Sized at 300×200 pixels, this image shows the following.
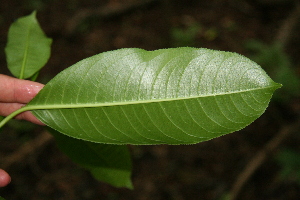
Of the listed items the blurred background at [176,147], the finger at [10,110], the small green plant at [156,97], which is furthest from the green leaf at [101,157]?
the blurred background at [176,147]

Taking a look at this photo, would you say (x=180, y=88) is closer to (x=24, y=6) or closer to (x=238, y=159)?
(x=238, y=159)

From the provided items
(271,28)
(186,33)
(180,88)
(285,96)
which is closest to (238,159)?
(285,96)

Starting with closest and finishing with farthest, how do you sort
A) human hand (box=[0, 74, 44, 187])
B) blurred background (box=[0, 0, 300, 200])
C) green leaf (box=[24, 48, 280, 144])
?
green leaf (box=[24, 48, 280, 144]) < human hand (box=[0, 74, 44, 187]) < blurred background (box=[0, 0, 300, 200])

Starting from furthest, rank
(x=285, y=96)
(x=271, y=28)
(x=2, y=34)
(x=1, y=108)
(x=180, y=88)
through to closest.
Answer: (x=271, y=28) → (x=2, y=34) → (x=285, y=96) → (x=1, y=108) → (x=180, y=88)

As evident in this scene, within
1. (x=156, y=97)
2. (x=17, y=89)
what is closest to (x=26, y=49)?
(x=17, y=89)

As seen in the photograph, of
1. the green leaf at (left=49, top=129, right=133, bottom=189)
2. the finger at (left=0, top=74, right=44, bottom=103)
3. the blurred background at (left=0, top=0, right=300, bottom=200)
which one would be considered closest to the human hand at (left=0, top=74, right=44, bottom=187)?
the finger at (left=0, top=74, right=44, bottom=103)

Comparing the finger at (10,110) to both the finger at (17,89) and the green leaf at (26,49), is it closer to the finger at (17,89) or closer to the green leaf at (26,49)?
the finger at (17,89)

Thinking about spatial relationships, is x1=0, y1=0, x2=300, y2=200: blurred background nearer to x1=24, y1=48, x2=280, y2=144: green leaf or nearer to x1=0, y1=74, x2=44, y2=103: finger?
x1=0, y1=74, x2=44, y2=103: finger
